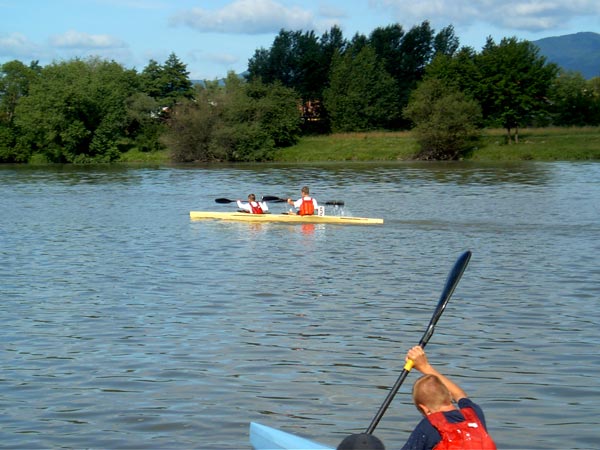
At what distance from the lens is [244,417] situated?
8.41 m

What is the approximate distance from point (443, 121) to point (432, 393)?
57878mm

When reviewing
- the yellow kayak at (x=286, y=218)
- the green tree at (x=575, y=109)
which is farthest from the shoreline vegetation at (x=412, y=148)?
the yellow kayak at (x=286, y=218)

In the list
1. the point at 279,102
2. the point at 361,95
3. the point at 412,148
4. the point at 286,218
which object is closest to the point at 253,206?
the point at 286,218

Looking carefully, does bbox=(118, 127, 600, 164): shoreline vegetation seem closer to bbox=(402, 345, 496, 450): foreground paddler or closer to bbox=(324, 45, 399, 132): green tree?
bbox=(324, 45, 399, 132): green tree

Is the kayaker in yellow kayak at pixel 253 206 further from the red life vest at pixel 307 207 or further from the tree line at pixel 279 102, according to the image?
the tree line at pixel 279 102

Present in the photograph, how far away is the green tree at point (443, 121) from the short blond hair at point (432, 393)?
57.2 metres

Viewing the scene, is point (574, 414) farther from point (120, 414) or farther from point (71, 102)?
point (71, 102)

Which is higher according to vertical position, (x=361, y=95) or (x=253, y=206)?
(x=361, y=95)

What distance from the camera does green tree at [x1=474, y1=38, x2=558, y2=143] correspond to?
64.4m

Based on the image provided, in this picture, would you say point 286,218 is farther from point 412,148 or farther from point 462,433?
point 412,148

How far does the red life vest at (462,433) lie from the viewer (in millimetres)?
5102

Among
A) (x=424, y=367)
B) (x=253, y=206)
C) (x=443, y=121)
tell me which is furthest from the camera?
(x=443, y=121)

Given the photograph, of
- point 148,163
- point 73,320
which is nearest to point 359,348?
point 73,320

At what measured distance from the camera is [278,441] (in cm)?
596
